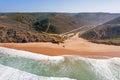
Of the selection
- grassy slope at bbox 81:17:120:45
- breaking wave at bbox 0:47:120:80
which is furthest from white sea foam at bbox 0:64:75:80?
grassy slope at bbox 81:17:120:45

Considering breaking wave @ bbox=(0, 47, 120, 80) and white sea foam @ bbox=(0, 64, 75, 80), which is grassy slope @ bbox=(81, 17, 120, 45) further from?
white sea foam @ bbox=(0, 64, 75, 80)


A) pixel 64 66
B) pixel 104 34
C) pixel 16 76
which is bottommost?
pixel 104 34

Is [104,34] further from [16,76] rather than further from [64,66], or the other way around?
[16,76]

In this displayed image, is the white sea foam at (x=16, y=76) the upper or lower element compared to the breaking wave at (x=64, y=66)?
upper

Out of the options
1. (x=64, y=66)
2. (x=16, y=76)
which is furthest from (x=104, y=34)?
(x=16, y=76)

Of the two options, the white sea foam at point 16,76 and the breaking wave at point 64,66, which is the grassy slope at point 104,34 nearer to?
the breaking wave at point 64,66

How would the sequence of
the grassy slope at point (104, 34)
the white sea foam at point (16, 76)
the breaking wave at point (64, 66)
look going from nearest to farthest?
1. the white sea foam at point (16, 76)
2. the breaking wave at point (64, 66)
3. the grassy slope at point (104, 34)

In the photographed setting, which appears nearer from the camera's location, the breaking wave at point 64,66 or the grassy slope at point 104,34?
the breaking wave at point 64,66

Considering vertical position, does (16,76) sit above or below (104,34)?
above

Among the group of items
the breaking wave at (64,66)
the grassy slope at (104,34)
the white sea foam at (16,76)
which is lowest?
the grassy slope at (104,34)

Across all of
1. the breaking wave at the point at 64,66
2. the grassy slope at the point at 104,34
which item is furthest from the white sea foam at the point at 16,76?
the grassy slope at the point at 104,34
